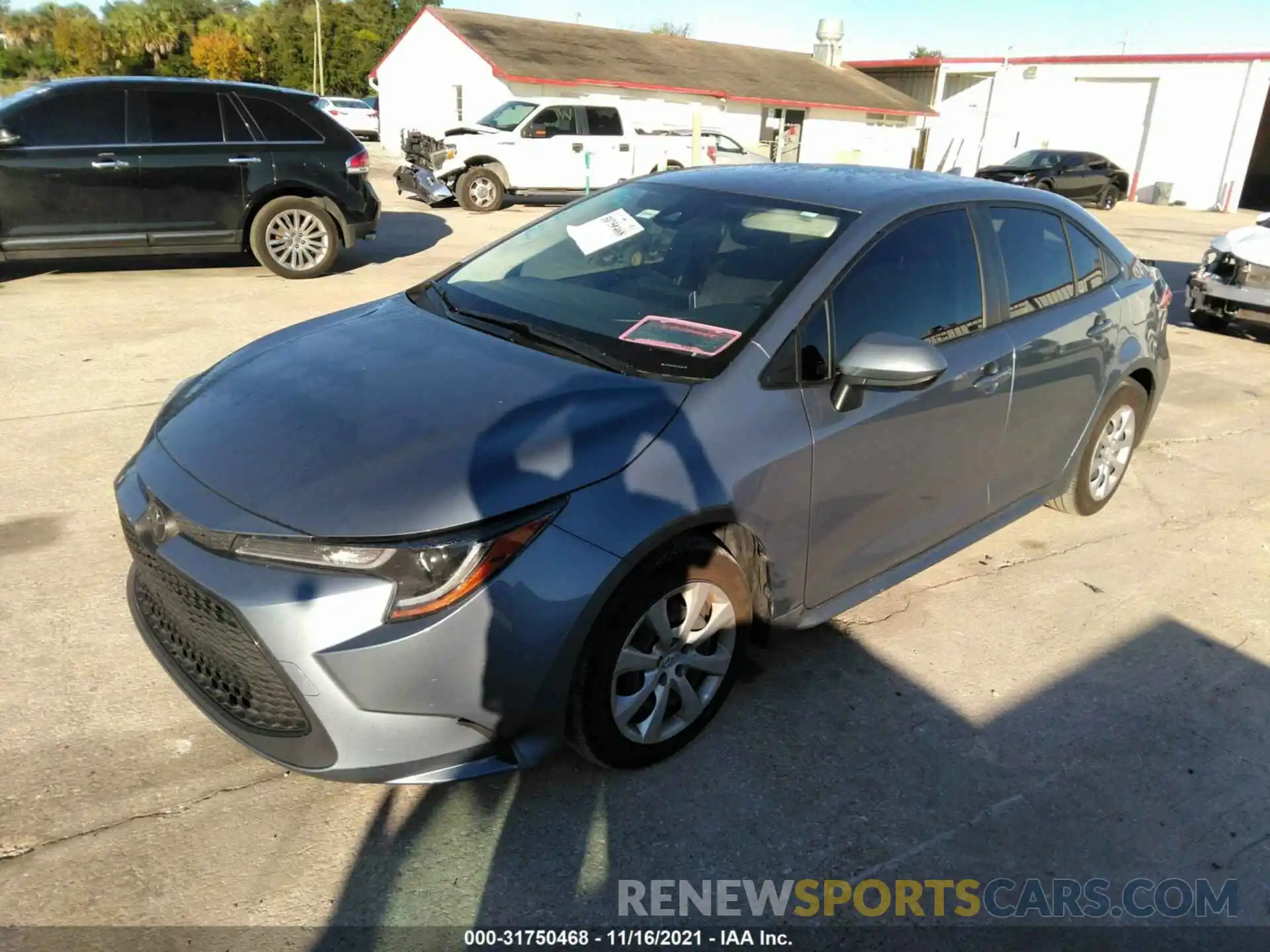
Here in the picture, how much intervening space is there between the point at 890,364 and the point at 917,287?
2.13ft

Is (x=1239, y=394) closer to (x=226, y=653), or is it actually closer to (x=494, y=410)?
(x=494, y=410)

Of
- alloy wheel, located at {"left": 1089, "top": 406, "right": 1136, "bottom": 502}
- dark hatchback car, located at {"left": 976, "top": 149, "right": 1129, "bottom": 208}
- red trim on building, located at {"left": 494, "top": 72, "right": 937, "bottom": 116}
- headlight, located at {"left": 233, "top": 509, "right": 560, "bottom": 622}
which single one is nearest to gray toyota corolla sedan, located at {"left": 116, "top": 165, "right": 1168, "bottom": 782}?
headlight, located at {"left": 233, "top": 509, "right": 560, "bottom": 622}

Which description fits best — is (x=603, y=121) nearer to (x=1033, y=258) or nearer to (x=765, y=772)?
(x=1033, y=258)

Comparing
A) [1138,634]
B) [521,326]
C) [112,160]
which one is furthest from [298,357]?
[112,160]

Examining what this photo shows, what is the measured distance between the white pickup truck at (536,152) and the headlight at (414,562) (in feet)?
47.7

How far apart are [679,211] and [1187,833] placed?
2.68 metres

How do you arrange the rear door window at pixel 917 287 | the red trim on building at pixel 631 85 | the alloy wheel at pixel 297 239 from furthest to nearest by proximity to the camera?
1. the red trim on building at pixel 631 85
2. the alloy wheel at pixel 297 239
3. the rear door window at pixel 917 287

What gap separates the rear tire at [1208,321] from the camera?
9.79 meters

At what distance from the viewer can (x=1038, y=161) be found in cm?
2538

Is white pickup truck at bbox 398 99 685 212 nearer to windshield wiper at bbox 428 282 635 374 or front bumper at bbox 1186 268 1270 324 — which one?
front bumper at bbox 1186 268 1270 324

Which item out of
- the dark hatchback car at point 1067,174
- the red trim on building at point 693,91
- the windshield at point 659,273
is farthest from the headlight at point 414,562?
the red trim on building at point 693,91

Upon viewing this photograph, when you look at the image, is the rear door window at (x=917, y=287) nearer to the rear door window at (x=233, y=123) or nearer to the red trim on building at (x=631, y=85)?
the rear door window at (x=233, y=123)

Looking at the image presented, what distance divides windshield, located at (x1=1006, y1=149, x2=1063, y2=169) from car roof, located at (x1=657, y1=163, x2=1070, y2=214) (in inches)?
938

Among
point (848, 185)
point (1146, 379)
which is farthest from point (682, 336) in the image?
point (1146, 379)
